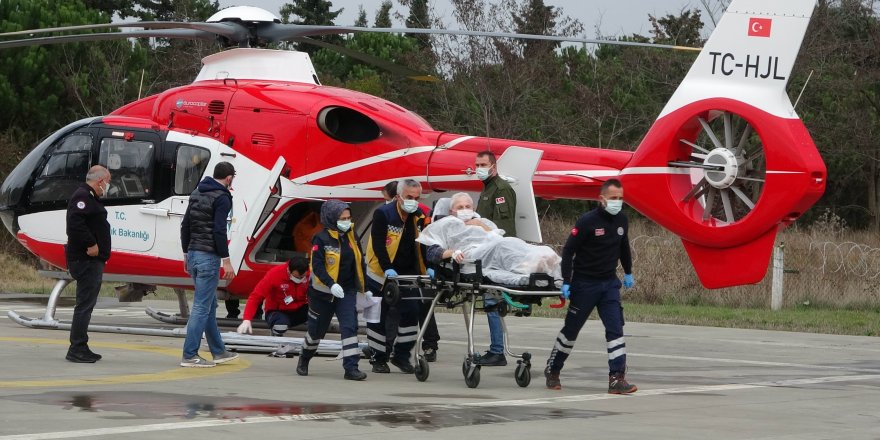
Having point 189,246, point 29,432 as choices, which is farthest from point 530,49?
point 29,432

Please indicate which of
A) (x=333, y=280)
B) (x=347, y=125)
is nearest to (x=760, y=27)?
(x=347, y=125)

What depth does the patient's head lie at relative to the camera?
12031mm

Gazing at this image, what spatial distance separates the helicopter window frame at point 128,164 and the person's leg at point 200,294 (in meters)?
3.92

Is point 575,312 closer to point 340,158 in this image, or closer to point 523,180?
point 523,180

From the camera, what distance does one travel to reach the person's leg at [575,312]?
1131 cm

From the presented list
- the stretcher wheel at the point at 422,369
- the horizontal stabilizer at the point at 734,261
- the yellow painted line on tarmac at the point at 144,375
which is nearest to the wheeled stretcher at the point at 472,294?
the stretcher wheel at the point at 422,369

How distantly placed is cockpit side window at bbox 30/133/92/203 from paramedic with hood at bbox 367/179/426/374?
220 inches

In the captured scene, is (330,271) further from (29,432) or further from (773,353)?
(773,353)

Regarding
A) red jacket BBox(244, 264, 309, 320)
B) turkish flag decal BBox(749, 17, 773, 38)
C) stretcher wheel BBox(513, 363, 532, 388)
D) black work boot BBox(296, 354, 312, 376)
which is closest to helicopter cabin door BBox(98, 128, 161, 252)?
red jacket BBox(244, 264, 309, 320)

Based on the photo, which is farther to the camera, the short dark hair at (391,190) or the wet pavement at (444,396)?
the short dark hair at (391,190)

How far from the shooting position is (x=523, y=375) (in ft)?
37.4

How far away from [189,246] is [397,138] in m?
3.60

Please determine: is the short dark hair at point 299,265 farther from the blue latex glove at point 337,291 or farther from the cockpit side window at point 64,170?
the cockpit side window at point 64,170

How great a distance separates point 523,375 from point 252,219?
211 inches
